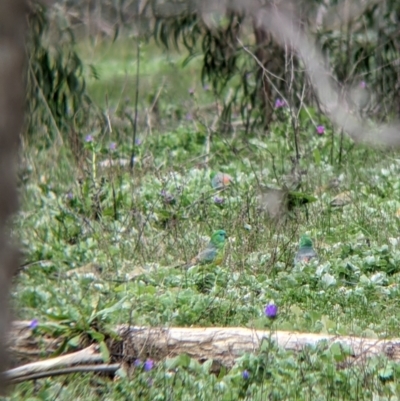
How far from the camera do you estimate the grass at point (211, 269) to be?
4.35 meters

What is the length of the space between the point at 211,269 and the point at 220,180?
214 cm

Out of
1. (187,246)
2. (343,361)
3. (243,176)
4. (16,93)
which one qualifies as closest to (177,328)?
(343,361)

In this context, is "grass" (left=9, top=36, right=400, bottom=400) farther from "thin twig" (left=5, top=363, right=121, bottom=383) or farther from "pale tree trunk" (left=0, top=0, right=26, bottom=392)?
"pale tree trunk" (left=0, top=0, right=26, bottom=392)

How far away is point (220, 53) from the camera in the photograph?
34.4 feet

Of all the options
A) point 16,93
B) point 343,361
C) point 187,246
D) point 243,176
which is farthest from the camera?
point 243,176

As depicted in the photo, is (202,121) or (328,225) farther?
(202,121)

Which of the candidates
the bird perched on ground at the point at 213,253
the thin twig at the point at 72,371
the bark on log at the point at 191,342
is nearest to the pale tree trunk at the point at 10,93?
the thin twig at the point at 72,371

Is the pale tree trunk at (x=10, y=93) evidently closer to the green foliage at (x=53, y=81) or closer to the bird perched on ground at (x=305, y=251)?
the bird perched on ground at (x=305, y=251)

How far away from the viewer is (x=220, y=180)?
788 centimetres

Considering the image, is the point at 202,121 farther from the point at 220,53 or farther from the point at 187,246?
the point at 187,246

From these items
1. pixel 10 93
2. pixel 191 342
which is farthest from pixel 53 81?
pixel 10 93

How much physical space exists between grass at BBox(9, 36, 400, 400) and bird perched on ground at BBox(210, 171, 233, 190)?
8cm

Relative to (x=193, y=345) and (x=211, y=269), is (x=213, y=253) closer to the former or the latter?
(x=211, y=269)

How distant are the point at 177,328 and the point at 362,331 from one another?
36.1 inches
